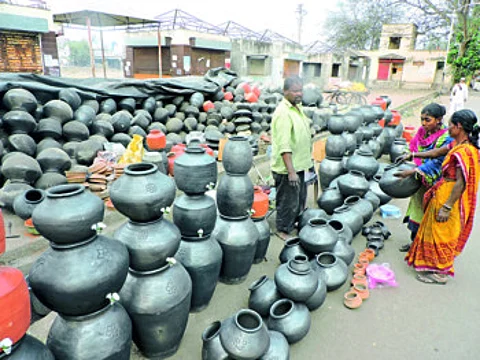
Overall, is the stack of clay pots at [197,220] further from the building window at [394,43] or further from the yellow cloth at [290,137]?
the building window at [394,43]

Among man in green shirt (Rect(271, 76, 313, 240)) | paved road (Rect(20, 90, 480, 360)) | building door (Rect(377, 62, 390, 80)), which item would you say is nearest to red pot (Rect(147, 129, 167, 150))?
man in green shirt (Rect(271, 76, 313, 240))

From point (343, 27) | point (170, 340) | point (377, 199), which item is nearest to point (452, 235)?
point (377, 199)

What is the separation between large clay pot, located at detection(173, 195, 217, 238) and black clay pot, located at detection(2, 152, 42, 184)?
2.53 m

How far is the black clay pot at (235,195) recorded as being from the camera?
111 inches

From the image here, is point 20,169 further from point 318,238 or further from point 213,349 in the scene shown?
point 318,238

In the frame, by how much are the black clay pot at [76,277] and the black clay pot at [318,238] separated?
1853mm

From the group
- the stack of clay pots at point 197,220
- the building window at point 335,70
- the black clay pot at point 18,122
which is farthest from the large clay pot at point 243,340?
the building window at point 335,70

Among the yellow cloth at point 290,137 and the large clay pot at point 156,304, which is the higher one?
the yellow cloth at point 290,137

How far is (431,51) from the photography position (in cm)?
3169

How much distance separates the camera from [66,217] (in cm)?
150

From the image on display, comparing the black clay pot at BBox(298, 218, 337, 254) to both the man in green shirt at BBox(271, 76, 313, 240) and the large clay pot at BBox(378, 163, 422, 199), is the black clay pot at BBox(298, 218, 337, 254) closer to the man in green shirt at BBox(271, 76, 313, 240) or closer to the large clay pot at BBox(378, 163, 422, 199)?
the man in green shirt at BBox(271, 76, 313, 240)

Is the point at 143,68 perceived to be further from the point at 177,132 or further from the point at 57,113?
the point at 57,113

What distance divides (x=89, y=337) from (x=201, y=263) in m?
0.95

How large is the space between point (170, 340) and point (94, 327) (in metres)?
0.62
